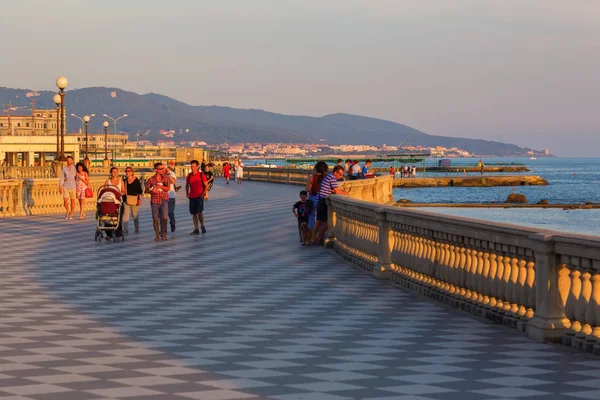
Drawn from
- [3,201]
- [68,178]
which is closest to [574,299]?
[68,178]

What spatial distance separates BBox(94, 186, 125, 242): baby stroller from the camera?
24.0 metres

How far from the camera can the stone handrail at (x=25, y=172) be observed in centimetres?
6315

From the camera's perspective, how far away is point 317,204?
74.8ft

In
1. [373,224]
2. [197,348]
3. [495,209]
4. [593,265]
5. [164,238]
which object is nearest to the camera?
[593,265]

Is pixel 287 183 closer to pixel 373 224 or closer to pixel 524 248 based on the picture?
pixel 373 224

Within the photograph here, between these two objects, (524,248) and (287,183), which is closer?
(524,248)

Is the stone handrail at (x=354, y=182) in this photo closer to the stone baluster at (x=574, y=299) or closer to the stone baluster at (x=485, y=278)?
the stone baluster at (x=485, y=278)

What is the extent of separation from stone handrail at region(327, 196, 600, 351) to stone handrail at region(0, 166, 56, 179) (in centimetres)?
4942

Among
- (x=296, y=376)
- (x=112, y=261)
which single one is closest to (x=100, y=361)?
(x=296, y=376)

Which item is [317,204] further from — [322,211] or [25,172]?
[25,172]

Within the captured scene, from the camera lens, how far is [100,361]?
9.38 meters

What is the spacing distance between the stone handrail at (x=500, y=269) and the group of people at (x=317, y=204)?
227 inches

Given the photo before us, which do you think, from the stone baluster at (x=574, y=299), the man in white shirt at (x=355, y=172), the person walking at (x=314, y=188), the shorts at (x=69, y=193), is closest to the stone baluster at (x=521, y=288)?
the stone baluster at (x=574, y=299)

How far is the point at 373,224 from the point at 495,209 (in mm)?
61300
